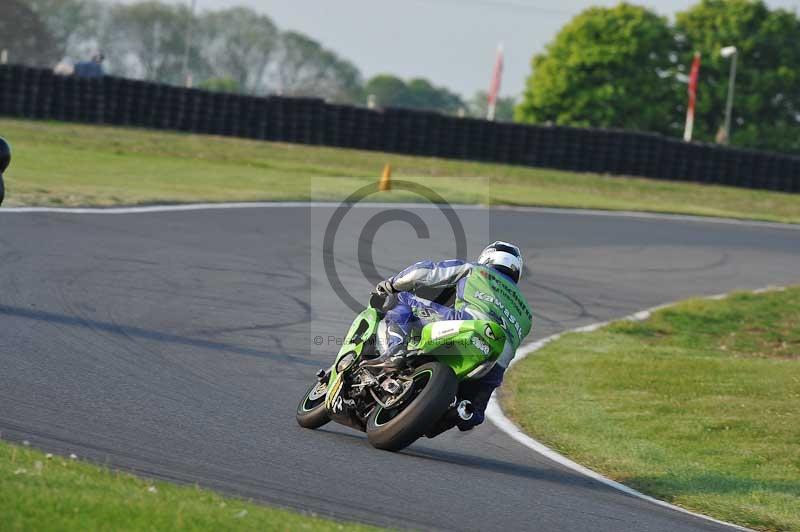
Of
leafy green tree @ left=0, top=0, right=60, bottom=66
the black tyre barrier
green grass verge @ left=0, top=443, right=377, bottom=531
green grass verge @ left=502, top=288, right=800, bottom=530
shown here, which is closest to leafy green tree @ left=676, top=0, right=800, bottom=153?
the black tyre barrier

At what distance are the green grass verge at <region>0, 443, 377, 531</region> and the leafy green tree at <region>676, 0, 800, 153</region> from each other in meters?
64.9

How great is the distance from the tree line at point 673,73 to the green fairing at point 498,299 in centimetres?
6227

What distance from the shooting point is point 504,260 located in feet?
25.1

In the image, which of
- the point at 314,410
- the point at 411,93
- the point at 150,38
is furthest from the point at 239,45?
the point at 314,410

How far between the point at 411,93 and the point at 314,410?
149367 millimetres

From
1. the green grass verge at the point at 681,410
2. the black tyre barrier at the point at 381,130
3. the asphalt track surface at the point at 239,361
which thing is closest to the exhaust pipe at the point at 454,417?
the asphalt track surface at the point at 239,361

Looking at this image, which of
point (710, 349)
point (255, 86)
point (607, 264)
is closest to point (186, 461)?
point (710, 349)

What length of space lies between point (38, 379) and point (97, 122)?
25.9 m

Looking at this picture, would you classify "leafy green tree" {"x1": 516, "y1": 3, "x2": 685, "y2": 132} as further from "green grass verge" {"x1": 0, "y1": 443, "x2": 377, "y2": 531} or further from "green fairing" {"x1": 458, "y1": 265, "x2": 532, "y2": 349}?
"green grass verge" {"x1": 0, "y1": 443, "x2": 377, "y2": 531}

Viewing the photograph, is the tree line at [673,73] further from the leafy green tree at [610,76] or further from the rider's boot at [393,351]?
the rider's boot at [393,351]

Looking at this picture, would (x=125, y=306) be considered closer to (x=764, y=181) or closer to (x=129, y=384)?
(x=129, y=384)

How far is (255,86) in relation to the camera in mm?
109438

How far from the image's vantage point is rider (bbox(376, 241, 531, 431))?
7348 mm

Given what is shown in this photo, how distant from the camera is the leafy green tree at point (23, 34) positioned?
90.6 m
